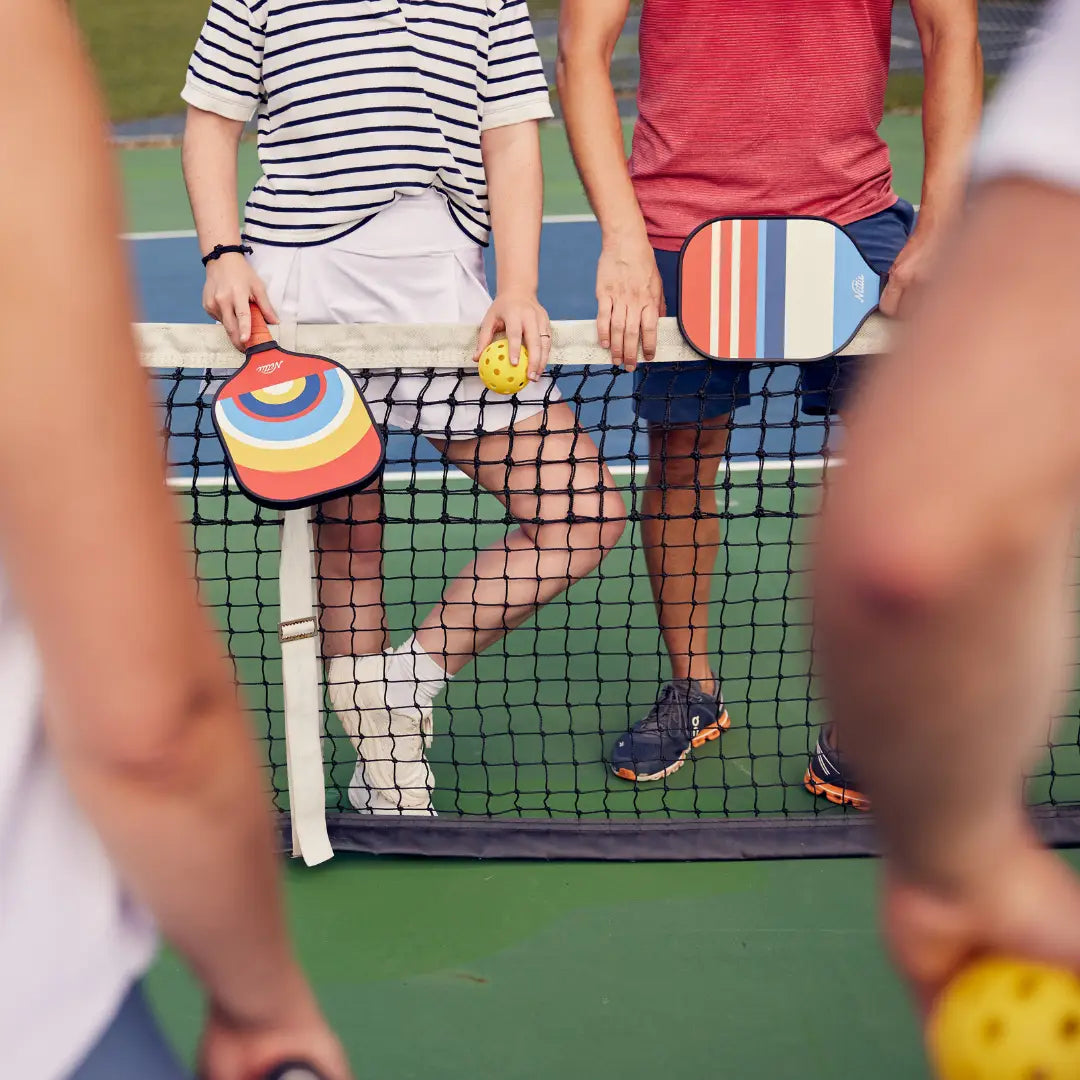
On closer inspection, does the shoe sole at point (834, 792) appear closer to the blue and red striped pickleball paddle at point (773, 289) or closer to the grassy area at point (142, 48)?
the blue and red striped pickleball paddle at point (773, 289)

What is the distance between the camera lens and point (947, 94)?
1862 mm

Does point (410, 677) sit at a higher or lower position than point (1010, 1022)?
lower

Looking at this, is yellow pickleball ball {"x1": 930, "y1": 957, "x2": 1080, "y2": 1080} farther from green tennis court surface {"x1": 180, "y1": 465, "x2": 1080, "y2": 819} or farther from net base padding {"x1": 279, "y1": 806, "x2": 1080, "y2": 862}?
net base padding {"x1": 279, "y1": 806, "x2": 1080, "y2": 862}

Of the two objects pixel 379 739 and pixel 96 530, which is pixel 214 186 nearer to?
pixel 379 739

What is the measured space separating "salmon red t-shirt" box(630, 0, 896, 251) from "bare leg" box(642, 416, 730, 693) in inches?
12.5

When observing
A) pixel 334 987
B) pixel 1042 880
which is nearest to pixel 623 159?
pixel 334 987

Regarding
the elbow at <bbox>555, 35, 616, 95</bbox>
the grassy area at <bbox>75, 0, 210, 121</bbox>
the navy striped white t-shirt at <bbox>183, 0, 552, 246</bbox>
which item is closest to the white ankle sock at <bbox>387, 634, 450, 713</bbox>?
the navy striped white t-shirt at <bbox>183, 0, 552, 246</bbox>

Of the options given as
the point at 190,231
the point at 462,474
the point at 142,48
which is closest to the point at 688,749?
the point at 462,474

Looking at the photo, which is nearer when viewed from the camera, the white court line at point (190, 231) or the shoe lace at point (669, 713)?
the shoe lace at point (669, 713)

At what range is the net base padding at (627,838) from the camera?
5.77 ft

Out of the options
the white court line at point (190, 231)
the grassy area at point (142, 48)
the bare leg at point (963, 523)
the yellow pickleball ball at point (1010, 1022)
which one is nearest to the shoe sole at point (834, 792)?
the yellow pickleball ball at point (1010, 1022)

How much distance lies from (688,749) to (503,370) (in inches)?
27.7

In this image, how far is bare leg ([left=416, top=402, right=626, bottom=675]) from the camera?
5.96 ft

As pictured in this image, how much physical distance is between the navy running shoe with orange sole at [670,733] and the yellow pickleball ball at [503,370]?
0.61 metres
